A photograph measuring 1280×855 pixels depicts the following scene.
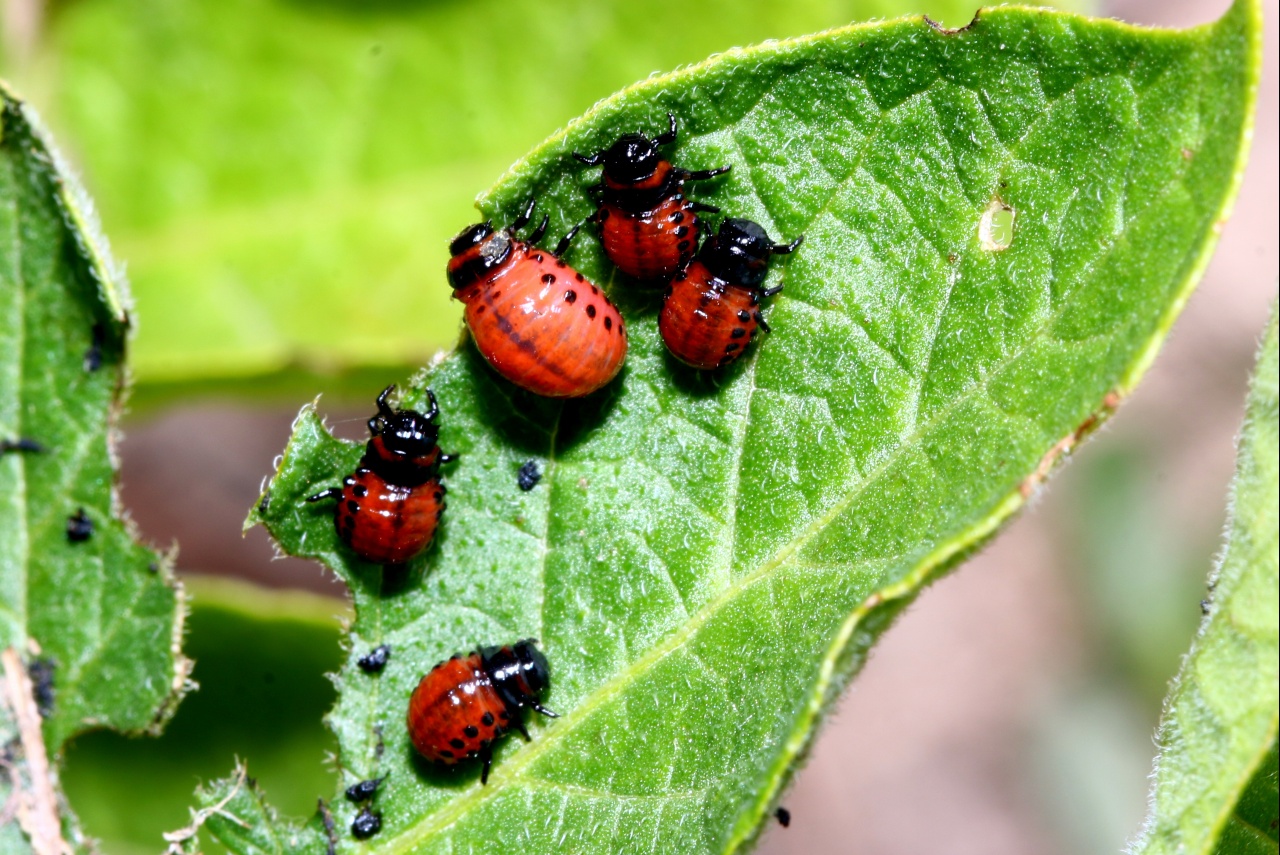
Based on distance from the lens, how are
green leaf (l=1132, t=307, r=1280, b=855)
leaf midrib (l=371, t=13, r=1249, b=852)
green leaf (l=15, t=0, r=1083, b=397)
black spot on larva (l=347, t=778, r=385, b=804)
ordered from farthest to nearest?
green leaf (l=15, t=0, r=1083, b=397) < black spot on larva (l=347, t=778, r=385, b=804) < leaf midrib (l=371, t=13, r=1249, b=852) < green leaf (l=1132, t=307, r=1280, b=855)

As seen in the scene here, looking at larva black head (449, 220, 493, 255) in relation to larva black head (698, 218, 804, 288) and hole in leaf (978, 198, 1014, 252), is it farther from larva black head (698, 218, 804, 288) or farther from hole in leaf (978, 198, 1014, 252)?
hole in leaf (978, 198, 1014, 252)

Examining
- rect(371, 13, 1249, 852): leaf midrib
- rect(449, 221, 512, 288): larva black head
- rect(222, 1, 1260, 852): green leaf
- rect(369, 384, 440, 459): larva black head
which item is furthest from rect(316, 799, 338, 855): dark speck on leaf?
rect(449, 221, 512, 288): larva black head

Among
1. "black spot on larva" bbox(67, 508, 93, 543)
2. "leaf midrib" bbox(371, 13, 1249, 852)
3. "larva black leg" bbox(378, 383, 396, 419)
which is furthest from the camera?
"black spot on larva" bbox(67, 508, 93, 543)

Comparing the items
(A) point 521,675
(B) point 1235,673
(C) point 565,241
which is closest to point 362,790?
(A) point 521,675

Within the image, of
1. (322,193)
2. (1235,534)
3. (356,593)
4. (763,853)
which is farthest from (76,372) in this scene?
(763,853)

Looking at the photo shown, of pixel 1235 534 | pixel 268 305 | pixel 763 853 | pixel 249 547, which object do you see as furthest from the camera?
pixel 763 853

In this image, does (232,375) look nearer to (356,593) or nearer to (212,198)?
(212,198)
